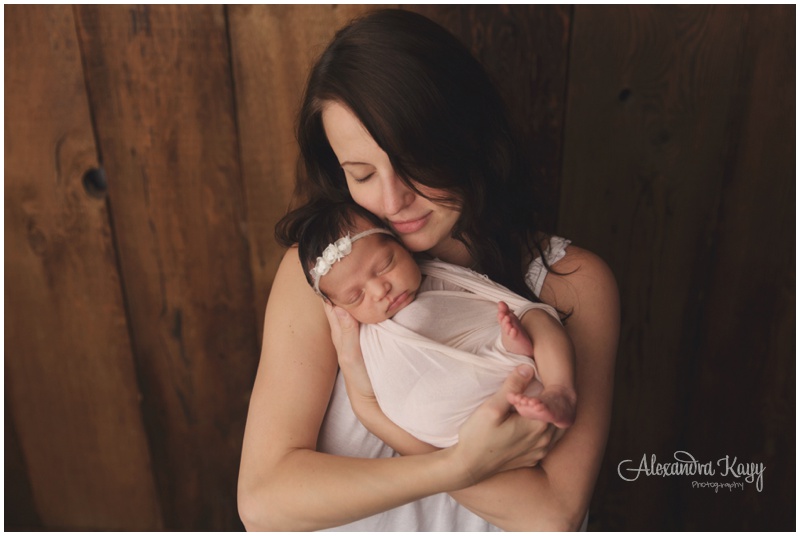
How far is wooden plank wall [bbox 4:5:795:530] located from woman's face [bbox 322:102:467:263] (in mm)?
623

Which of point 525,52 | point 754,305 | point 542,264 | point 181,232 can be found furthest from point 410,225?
point 754,305

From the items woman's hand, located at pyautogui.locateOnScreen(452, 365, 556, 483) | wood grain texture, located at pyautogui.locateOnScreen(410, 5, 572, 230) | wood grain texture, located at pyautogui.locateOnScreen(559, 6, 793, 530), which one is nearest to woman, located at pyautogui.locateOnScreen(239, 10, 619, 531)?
woman's hand, located at pyautogui.locateOnScreen(452, 365, 556, 483)

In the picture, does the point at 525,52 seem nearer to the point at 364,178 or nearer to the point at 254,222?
the point at 364,178

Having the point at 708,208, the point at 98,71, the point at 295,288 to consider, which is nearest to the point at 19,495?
the point at 98,71

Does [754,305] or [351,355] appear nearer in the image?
[351,355]

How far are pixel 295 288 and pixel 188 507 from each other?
4.37 feet

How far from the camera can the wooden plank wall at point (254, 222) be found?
170 centimetres

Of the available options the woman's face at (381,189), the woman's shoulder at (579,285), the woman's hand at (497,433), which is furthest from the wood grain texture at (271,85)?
the woman's hand at (497,433)

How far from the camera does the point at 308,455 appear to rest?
3.94ft

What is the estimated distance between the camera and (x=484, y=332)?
3.90 feet

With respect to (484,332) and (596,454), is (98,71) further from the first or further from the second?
(596,454)

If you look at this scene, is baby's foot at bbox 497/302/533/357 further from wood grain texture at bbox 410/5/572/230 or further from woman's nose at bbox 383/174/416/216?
wood grain texture at bbox 410/5/572/230

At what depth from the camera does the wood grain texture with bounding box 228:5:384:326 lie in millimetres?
1704

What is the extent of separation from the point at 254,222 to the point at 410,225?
794mm
